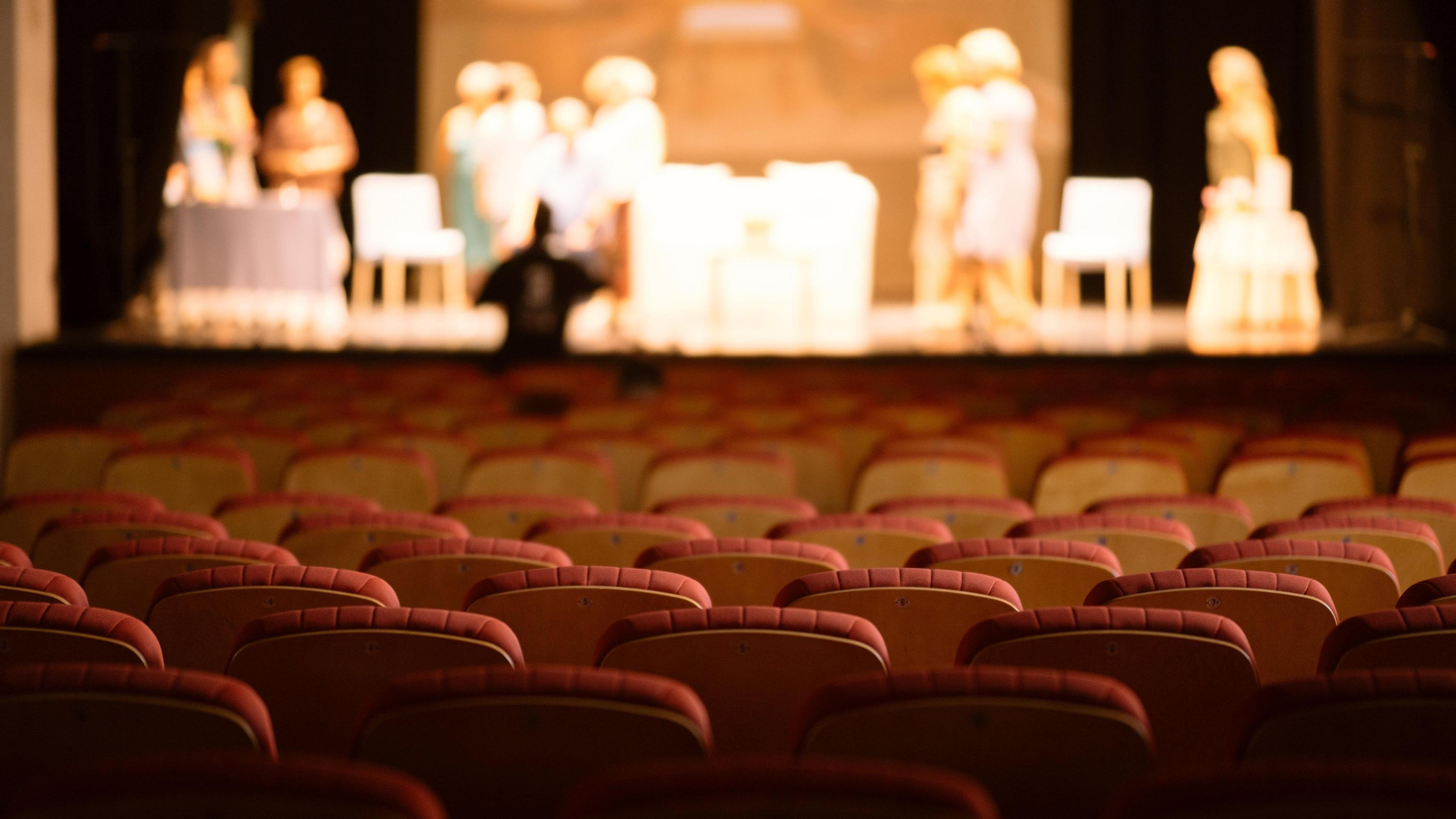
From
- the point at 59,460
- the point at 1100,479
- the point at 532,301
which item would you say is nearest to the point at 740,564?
the point at 1100,479

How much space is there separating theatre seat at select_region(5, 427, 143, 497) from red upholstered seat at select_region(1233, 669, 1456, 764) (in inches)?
132

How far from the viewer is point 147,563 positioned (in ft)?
7.39

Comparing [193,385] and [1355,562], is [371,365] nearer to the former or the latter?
[193,385]

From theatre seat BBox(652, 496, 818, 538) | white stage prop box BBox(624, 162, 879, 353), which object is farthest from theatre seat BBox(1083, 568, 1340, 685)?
white stage prop box BBox(624, 162, 879, 353)

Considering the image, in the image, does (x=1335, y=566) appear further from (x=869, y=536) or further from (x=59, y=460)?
(x=59, y=460)

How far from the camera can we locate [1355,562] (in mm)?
2211

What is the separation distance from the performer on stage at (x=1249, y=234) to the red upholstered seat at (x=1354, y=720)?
7681 millimetres

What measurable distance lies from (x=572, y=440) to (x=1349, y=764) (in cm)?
333

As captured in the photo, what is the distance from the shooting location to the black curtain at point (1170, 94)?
1134cm

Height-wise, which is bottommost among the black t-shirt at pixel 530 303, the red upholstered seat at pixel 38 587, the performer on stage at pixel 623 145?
the red upholstered seat at pixel 38 587

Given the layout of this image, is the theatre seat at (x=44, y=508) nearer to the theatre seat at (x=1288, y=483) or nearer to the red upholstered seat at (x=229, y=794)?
the red upholstered seat at (x=229, y=794)

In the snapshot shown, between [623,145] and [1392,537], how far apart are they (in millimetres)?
7189

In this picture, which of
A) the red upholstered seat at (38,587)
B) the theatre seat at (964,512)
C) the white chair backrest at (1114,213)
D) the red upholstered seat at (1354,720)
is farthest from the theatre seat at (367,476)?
the white chair backrest at (1114,213)

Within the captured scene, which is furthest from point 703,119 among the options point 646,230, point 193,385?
point 193,385
